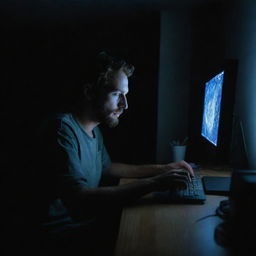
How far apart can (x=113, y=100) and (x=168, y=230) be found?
2.78 ft

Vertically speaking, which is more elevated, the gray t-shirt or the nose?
the nose

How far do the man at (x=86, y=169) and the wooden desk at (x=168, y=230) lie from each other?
0.33ft

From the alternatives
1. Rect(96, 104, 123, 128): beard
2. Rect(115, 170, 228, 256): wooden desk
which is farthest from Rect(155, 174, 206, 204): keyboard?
Rect(96, 104, 123, 128): beard

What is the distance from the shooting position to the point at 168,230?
878 millimetres

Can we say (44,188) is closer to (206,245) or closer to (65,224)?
(65,224)

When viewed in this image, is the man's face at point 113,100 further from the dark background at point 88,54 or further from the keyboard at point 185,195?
the dark background at point 88,54

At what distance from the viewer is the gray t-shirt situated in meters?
1.11

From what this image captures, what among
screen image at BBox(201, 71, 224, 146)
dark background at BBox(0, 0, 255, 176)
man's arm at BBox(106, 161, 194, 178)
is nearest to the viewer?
screen image at BBox(201, 71, 224, 146)

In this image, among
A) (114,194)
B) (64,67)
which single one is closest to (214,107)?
(114,194)

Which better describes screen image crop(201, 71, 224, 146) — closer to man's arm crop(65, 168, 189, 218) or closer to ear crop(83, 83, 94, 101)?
man's arm crop(65, 168, 189, 218)

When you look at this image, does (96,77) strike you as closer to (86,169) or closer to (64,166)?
(86,169)

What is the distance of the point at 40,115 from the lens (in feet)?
9.11

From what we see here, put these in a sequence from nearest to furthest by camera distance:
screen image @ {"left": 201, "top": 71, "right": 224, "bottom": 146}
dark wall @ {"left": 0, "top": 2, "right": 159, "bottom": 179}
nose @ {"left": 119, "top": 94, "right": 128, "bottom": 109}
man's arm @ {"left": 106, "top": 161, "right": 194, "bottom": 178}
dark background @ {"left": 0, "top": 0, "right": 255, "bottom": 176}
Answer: screen image @ {"left": 201, "top": 71, "right": 224, "bottom": 146}, man's arm @ {"left": 106, "top": 161, "right": 194, "bottom": 178}, nose @ {"left": 119, "top": 94, "right": 128, "bottom": 109}, dark background @ {"left": 0, "top": 0, "right": 255, "bottom": 176}, dark wall @ {"left": 0, "top": 2, "right": 159, "bottom": 179}

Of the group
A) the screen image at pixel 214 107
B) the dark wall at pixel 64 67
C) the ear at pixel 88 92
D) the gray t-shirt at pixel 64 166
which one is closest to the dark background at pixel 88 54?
the dark wall at pixel 64 67
